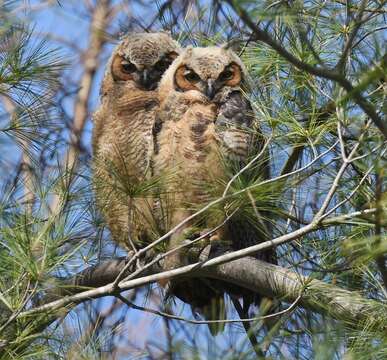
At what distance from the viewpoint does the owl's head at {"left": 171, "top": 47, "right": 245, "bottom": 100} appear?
3.95 m

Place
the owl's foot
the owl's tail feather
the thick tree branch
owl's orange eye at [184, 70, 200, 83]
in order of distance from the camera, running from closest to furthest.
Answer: the thick tree branch < the owl's foot < the owl's tail feather < owl's orange eye at [184, 70, 200, 83]

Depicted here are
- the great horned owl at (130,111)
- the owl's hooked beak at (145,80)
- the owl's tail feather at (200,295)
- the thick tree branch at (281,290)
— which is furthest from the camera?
the owl's hooked beak at (145,80)

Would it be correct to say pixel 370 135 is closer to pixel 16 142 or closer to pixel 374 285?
pixel 374 285

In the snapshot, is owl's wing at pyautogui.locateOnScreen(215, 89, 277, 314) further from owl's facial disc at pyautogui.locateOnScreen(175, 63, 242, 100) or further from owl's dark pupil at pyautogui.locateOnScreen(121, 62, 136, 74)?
owl's dark pupil at pyautogui.locateOnScreen(121, 62, 136, 74)

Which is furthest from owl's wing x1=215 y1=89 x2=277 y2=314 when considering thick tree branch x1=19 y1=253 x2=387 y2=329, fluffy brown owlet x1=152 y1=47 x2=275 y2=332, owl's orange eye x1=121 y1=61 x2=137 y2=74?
owl's orange eye x1=121 y1=61 x2=137 y2=74

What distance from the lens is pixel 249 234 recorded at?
3725 mm

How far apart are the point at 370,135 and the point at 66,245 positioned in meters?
1.11

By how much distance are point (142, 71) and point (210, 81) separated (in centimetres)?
59

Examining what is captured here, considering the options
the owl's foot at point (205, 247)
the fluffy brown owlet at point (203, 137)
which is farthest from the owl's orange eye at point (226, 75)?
the owl's foot at point (205, 247)

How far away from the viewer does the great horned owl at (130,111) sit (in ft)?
12.8

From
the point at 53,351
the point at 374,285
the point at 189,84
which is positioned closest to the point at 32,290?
the point at 53,351

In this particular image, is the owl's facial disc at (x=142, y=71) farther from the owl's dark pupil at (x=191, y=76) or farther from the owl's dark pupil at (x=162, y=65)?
the owl's dark pupil at (x=191, y=76)

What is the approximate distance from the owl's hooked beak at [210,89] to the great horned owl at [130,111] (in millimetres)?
309

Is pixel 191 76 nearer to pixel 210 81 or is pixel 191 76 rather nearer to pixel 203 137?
pixel 210 81
